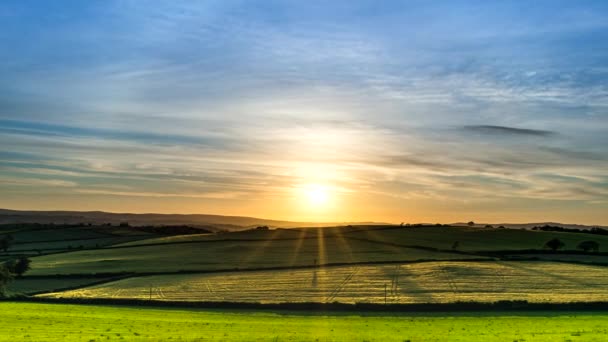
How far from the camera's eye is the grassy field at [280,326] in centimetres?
3916

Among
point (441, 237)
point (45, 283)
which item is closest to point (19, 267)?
point (45, 283)

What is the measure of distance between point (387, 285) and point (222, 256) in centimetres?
5021

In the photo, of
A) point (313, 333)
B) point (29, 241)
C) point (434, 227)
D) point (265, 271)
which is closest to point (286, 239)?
point (434, 227)

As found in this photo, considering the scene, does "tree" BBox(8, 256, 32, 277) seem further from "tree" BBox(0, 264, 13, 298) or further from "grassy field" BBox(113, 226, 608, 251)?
"grassy field" BBox(113, 226, 608, 251)

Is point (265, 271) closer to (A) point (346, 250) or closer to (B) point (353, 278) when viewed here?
(B) point (353, 278)

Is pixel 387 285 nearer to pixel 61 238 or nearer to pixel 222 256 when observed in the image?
pixel 222 256

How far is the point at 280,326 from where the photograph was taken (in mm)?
45906

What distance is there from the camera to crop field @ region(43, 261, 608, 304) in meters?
64.2

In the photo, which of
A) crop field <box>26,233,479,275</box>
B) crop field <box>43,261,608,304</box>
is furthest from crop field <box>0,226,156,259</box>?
crop field <box>43,261,608,304</box>

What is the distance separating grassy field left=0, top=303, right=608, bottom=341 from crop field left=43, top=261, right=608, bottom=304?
8294 millimetres

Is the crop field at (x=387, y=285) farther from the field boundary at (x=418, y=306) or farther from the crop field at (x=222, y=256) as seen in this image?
the crop field at (x=222, y=256)

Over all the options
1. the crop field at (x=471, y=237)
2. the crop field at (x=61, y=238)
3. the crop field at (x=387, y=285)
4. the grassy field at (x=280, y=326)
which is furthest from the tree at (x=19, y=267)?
the crop field at (x=471, y=237)

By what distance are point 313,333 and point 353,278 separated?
129ft

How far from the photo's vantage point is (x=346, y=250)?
395ft
